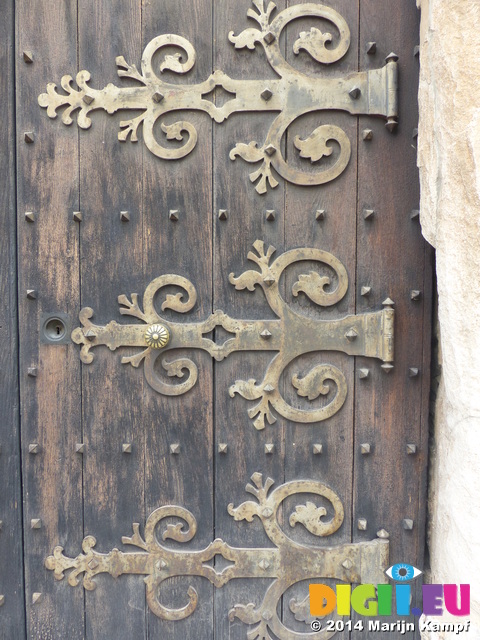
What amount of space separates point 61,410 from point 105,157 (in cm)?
49

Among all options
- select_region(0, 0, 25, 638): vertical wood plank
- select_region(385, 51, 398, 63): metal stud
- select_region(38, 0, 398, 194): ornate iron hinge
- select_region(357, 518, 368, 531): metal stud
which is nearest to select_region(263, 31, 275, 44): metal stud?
select_region(38, 0, 398, 194): ornate iron hinge

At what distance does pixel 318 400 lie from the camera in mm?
887

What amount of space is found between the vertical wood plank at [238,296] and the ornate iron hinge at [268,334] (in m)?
0.02

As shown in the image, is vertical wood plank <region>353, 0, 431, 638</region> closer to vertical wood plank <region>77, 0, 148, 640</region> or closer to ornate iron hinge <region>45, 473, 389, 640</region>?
ornate iron hinge <region>45, 473, 389, 640</region>

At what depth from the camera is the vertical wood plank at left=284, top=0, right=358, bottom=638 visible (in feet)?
2.80

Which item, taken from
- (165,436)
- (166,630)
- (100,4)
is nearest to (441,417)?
(165,436)

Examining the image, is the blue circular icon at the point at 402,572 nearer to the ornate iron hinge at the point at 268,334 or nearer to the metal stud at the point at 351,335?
the ornate iron hinge at the point at 268,334

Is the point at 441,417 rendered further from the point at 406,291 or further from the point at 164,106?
the point at 164,106

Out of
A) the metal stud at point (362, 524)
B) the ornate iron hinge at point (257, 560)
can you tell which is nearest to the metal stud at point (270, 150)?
the ornate iron hinge at point (257, 560)

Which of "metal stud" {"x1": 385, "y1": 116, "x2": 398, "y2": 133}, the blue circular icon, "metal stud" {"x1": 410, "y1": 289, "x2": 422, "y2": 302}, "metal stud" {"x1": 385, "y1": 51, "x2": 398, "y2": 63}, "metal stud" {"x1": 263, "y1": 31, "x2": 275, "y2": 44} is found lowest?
the blue circular icon

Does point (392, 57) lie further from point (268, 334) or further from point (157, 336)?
point (157, 336)

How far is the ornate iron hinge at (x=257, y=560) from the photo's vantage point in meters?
0.88

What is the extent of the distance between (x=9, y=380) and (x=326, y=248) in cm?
66

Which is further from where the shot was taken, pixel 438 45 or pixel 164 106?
pixel 164 106
